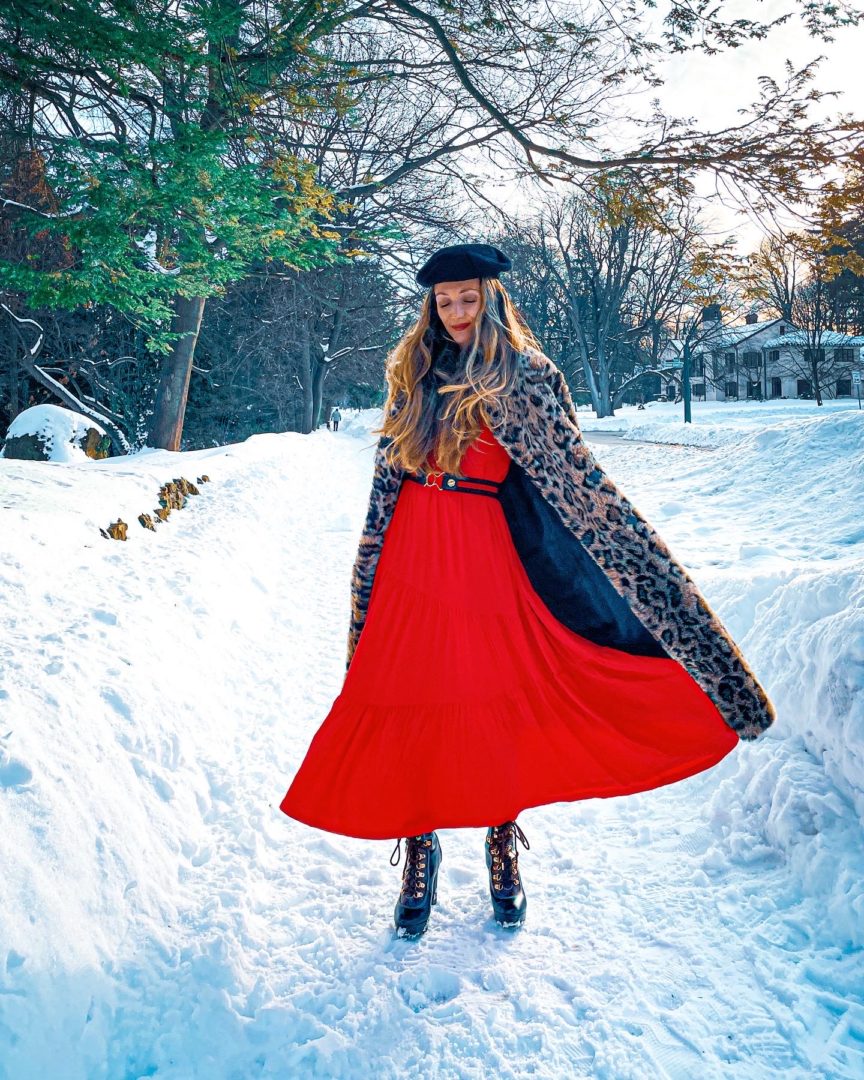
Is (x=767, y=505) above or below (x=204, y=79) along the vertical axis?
below

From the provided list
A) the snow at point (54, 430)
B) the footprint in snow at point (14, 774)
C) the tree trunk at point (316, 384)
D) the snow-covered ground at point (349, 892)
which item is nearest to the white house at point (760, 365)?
the tree trunk at point (316, 384)

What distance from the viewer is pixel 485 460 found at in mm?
2492

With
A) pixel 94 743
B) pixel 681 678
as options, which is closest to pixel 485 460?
pixel 681 678

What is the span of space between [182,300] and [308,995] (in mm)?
11401

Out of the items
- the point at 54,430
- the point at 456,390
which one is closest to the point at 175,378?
the point at 54,430

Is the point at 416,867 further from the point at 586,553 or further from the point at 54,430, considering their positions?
the point at 54,430

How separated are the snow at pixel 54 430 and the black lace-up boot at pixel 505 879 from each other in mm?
10619

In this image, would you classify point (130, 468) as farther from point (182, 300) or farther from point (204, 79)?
point (182, 300)

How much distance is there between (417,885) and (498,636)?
0.94 metres

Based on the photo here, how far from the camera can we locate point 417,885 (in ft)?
7.98

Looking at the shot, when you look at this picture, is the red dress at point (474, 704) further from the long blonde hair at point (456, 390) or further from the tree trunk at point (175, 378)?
the tree trunk at point (175, 378)

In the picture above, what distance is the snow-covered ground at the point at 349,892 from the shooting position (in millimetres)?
1916

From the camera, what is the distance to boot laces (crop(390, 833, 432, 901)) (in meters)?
2.43

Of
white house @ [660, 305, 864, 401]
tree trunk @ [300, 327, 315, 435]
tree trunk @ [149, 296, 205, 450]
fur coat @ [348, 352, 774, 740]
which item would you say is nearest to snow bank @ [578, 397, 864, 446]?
tree trunk @ [149, 296, 205, 450]
